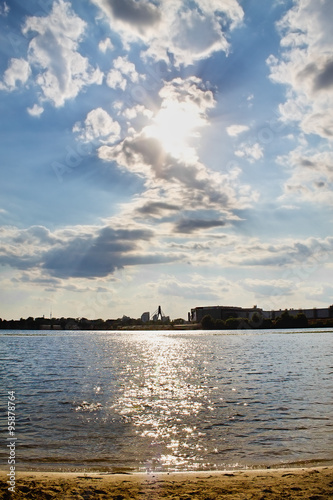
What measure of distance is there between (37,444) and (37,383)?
24872 millimetres

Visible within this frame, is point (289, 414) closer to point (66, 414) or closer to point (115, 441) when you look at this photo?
point (115, 441)

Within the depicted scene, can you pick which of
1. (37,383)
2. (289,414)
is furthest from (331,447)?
(37,383)

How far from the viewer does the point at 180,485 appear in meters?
13.8

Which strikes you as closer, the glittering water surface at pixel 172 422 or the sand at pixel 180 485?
the sand at pixel 180 485

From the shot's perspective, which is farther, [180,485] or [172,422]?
[172,422]

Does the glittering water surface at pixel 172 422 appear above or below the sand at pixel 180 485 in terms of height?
below

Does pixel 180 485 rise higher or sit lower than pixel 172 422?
higher

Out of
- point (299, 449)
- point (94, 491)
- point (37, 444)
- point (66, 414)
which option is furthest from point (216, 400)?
point (94, 491)

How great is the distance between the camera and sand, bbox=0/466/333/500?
12.5m

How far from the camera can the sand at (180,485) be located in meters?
12.5

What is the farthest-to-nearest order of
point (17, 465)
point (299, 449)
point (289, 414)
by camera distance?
point (289, 414)
point (299, 449)
point (17, 465)

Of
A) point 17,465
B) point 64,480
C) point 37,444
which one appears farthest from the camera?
point 37,444

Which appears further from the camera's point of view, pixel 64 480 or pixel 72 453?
pixel 72 453

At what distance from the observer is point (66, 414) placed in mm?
27328
